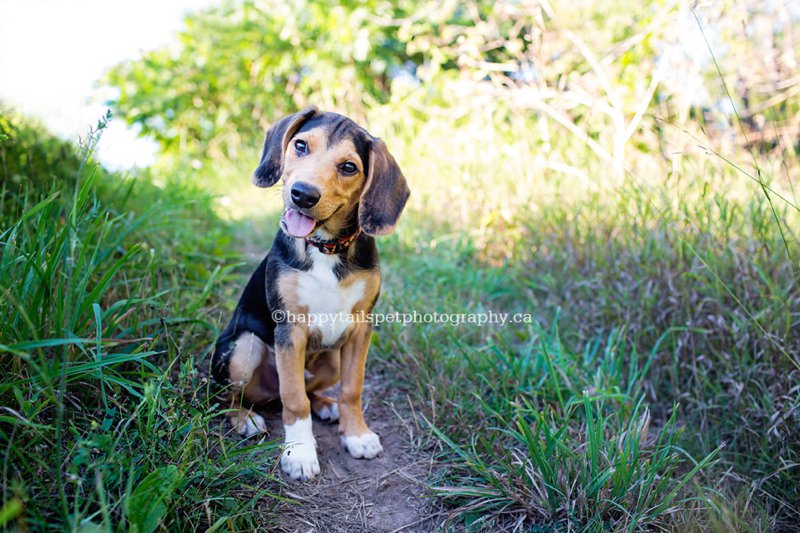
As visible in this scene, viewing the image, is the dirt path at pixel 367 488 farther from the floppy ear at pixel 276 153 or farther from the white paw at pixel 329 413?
the floppy ear at pixel 276 153

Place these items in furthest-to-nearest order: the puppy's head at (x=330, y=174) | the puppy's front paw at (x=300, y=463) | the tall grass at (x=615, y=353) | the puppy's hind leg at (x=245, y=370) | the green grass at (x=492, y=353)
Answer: the puppy's hind leg at (x=245, y=370) → the puppy's front paw at (x=300, y=463) → the puppy's head at (x=330, y=174) → the tall grass at (x=615, y=353) → the green grass at (x=492, y=353)

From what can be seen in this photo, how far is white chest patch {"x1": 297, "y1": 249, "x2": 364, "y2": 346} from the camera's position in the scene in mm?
2506

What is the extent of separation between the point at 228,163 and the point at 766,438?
26.9 feet

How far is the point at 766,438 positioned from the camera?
2.75 m

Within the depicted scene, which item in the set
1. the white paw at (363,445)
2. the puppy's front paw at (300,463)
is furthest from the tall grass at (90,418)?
the white paw at (363,445)

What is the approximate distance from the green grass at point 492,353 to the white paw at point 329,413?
0.42m

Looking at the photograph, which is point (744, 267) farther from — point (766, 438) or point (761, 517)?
point (761, 517)

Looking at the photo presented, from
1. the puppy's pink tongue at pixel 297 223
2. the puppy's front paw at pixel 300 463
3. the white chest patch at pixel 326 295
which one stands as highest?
the puppy's pink tongue at pixel 297 223

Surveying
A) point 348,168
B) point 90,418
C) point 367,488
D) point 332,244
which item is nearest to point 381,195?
point 348,168

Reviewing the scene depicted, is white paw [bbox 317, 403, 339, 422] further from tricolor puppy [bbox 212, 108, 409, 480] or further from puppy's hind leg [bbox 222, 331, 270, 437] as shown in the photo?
puppy's hind leg [bbox 222, 331, 270, 437]

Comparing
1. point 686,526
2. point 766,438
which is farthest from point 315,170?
point 766,438

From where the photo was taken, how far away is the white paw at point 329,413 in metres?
3.00

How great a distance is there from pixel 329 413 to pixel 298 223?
3.88 ft

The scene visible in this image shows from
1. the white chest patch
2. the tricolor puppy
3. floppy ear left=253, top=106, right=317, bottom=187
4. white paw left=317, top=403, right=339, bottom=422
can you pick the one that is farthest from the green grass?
floppy ear left=253, top=106, right=317, bottom=187
